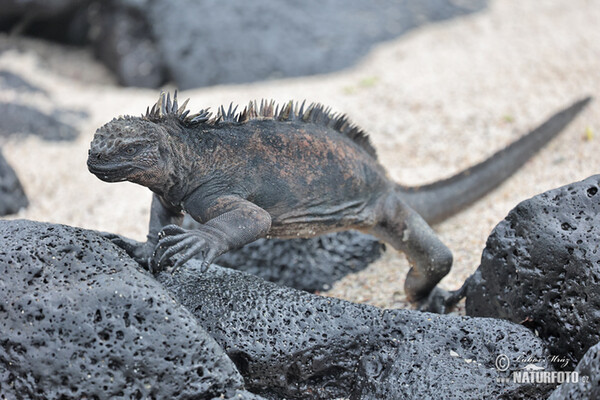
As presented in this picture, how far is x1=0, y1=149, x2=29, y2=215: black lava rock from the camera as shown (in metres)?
5.73

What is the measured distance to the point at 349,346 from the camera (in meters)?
3.02

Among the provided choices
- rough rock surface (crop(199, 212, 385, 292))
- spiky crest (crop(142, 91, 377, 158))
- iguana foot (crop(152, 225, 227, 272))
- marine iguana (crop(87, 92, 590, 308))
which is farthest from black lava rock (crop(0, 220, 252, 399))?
rough rock surface (crop(199, 212, 385, 292))

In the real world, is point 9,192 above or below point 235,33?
below

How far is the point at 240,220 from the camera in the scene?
3029 mm

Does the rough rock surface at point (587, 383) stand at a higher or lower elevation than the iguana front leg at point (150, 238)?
higher

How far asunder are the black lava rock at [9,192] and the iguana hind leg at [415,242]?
3648 millimetres

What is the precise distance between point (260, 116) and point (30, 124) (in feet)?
15.9

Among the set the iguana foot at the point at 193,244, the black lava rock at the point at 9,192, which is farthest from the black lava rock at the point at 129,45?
the iguana foot at the point at 193,244

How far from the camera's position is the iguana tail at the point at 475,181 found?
15.9ft

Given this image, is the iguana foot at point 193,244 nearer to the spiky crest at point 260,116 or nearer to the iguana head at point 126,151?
the iguana head at point 126,151

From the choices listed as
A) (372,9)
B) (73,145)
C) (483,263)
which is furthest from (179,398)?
(372,9)

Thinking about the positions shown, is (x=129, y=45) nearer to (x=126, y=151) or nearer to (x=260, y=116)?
(x=260, y=116)

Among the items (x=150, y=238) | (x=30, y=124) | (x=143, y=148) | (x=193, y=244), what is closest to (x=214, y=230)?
(x=193, y=244)

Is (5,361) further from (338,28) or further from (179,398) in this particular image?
(338,28)
